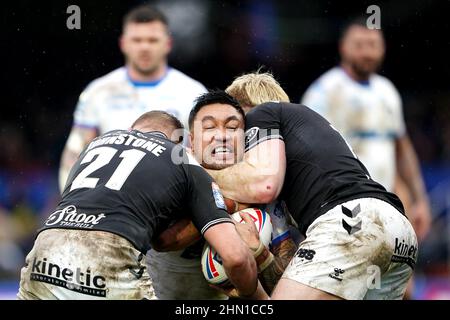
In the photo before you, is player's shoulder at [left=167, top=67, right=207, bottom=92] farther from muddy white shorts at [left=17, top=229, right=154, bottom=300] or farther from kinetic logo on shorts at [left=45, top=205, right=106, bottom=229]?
Result: muddy white shorts at [left=17, top=229, right=154, bottom=300]

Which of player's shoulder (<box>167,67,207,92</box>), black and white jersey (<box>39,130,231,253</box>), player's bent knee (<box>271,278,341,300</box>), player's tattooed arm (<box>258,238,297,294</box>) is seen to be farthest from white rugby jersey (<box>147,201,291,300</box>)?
player's shoulder (<box>167,67,207,92</box>)

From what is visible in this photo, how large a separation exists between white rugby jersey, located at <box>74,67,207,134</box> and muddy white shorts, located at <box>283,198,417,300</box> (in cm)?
385

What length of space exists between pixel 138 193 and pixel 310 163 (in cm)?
109

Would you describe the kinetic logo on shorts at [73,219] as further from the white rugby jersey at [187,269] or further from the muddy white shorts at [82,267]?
the white rugby jersey at [187,269]

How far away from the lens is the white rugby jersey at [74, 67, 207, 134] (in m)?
8.55

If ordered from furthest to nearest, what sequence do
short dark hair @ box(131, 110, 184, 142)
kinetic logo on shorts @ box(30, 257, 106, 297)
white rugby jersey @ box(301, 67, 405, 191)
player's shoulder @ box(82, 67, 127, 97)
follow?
white rugby jersey @ box(301, 67, 405, 191), player's shoulder @ box(82, 67, 127, 97), short dark hair @ box(131, 110, 184, 142), kinetic logo on shorts @ box(30, 257, 106, 297)

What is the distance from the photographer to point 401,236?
4.87 m

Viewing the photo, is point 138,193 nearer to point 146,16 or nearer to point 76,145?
point 76,145

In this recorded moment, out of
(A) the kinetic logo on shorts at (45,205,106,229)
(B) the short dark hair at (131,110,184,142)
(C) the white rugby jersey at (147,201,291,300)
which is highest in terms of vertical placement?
(B) the short dark hair at (131,110,184,142)

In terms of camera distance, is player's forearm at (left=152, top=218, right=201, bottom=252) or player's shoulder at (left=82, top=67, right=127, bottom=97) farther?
player's shoulder at (left=82, top=67, right=127, bottom=97)

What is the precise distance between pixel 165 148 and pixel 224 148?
55 cm

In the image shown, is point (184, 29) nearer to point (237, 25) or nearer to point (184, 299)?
point (237, 25)

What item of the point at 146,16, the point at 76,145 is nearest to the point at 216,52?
the point at 146,16

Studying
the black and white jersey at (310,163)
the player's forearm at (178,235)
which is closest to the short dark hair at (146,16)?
the black and white jersey at (310,163)
